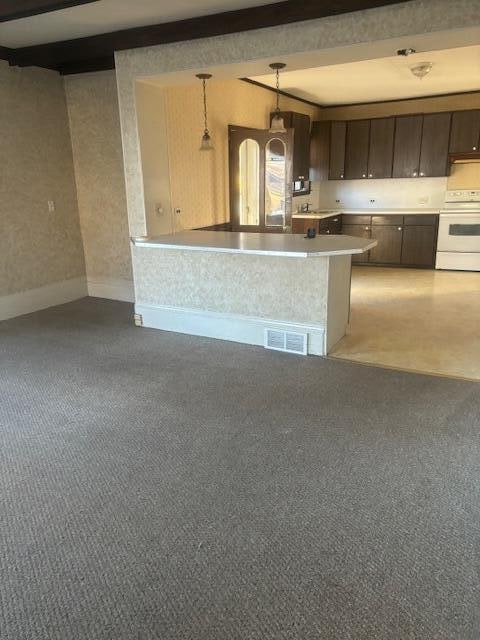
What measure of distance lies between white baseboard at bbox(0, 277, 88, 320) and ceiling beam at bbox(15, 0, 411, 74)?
231 centimetres

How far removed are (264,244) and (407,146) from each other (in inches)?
181

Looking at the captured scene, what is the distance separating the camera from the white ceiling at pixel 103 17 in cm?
333

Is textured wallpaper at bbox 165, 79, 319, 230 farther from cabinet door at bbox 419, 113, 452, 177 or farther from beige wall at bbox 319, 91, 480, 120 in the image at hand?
cabinet door at bbox 419, 113, 452, 177

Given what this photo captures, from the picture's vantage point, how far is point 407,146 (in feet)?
23.6

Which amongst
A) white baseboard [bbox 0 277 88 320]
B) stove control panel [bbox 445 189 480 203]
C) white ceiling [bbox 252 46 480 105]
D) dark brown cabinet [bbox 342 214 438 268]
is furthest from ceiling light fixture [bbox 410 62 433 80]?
white baseboard [bbox 0 277 88 320]

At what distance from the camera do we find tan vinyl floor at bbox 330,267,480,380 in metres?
3.67

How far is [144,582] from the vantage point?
1676 millimetres

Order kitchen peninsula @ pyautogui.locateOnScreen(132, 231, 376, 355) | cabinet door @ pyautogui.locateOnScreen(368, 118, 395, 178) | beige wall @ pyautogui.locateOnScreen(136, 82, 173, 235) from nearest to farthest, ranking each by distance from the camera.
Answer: kitchen peninsula @ pyautogui.locateOnScreen(132, 231, 376, 355)
beige wall @ pyautogui.locateOnScreen(136, 82, 173, 235)
cabinet door @ pyautogui.locateOnScreen(368, 118, 395, 178)

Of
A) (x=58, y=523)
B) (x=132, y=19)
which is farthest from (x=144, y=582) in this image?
(x=132, y=19)

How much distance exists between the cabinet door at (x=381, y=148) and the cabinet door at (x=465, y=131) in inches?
34.9

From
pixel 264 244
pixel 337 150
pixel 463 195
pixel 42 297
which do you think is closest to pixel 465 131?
pixel 463 195

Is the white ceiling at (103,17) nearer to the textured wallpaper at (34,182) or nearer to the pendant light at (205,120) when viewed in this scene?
the pendant light at (205,120)

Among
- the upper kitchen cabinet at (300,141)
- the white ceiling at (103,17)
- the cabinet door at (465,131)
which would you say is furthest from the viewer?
the cabinet door at (465,131)

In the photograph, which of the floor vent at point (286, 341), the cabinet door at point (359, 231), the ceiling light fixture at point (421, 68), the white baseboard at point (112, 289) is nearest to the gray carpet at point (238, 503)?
the floor vent at point (286, 341)
